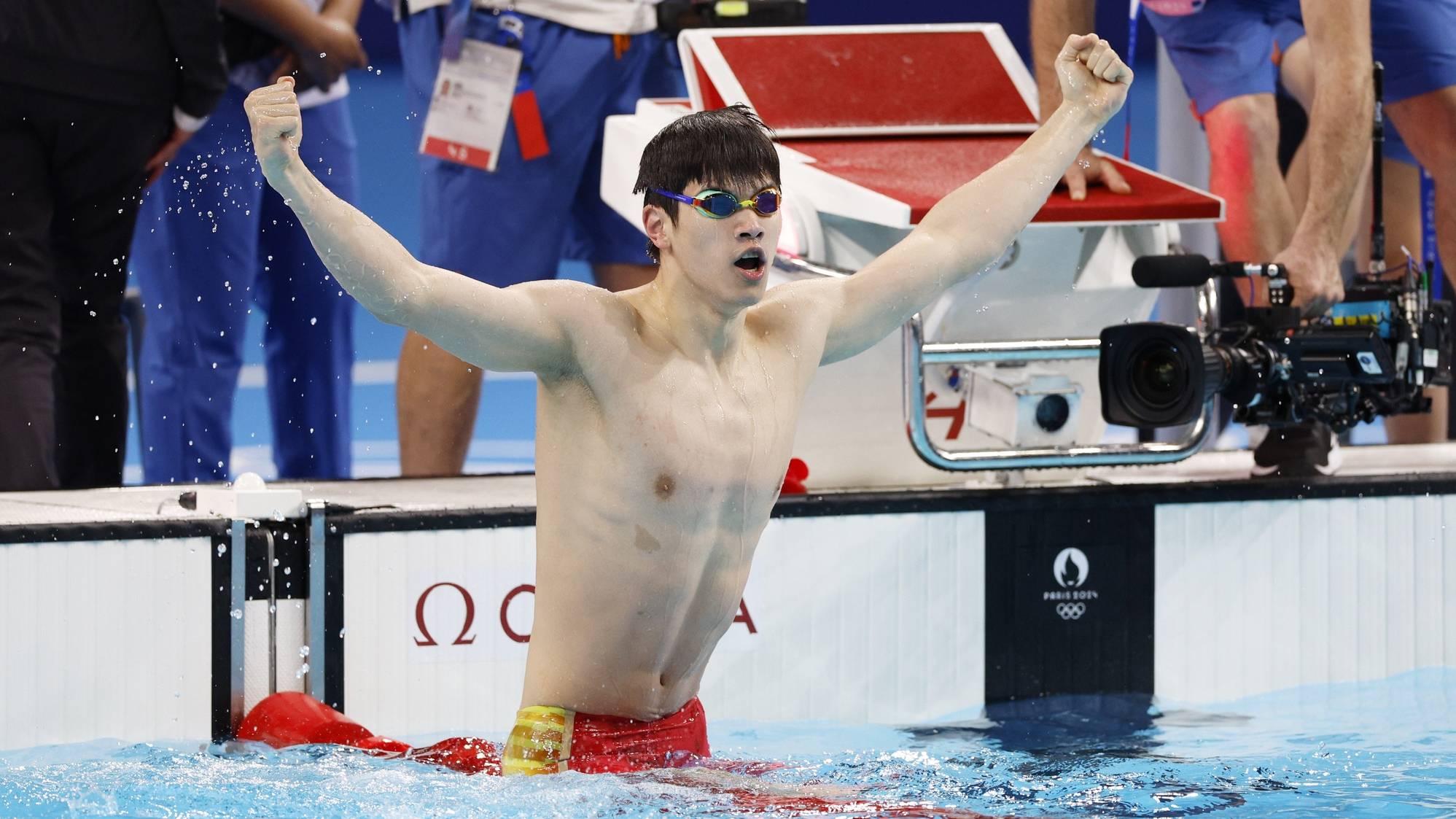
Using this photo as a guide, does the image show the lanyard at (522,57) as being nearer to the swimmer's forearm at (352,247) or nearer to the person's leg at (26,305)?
the person's leg at (26,305)

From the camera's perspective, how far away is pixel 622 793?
8.70 feet

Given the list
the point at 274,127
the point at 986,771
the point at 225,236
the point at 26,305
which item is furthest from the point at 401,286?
the point at 225,236

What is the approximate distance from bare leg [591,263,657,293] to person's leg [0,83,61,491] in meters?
1.54

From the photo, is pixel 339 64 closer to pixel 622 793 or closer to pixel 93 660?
pixel 93 660

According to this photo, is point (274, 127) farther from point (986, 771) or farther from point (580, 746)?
point (986, 771)

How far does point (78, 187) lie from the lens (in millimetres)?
4617

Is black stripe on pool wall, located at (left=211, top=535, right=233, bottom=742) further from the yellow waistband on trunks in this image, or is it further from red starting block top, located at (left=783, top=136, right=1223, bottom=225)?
red starting block top, located at (left=783, top=136, right=1223, bottom=225)

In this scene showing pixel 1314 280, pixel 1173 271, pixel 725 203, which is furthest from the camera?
pixel 1314 280

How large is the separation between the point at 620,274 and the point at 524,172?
407mm

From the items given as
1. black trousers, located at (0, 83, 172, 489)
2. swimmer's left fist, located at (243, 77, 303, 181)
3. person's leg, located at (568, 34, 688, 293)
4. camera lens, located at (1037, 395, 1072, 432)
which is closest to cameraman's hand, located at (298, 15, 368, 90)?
black trousers, located at (0, 83, 172, 489)

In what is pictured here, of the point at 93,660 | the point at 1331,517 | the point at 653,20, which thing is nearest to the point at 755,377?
the point at 93,660

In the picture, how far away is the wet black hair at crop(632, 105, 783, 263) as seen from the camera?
8.57ft

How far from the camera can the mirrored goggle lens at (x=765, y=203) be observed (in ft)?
8.55

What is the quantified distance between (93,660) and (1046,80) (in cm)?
250
